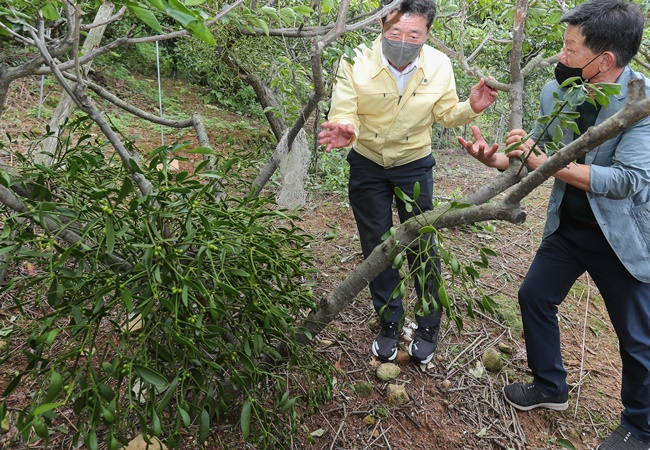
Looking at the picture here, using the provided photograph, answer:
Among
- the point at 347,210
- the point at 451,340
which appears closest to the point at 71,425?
the point at 451,340

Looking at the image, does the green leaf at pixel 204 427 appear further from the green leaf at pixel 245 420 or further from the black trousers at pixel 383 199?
the black trousers at pixel 383 199

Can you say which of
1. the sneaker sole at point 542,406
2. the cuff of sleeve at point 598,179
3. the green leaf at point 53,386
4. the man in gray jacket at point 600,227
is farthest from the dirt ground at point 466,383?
the cuff of sleeve at point 598,179

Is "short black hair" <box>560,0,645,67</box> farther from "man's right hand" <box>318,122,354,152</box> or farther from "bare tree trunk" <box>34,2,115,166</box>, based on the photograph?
"bare tree trunk" <box>34,2,115,166</box>

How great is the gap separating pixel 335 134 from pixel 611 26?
1167 mm

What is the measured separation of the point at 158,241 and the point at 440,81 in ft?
5.57

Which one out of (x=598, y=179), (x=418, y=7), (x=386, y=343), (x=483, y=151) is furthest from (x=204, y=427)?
(x=418, y=7)

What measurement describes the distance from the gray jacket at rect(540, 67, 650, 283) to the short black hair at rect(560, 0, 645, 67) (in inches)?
4.8

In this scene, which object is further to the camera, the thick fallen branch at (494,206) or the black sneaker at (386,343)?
the black sneaker at (386,343)

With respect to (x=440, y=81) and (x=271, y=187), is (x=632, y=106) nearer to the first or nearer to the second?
(x=440, y=81)

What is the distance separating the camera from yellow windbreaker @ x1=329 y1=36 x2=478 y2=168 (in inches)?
88.8

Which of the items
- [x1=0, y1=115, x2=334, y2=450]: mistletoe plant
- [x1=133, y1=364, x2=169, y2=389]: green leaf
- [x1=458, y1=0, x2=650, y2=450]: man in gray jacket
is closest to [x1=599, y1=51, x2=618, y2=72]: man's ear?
[x1=458, y1=0, x2=650, y2=450]: man in gray jacket

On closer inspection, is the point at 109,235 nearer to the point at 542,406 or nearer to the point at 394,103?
the point at 394,103

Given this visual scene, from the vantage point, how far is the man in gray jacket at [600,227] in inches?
69.0

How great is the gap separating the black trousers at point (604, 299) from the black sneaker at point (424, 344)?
1.52 feet
